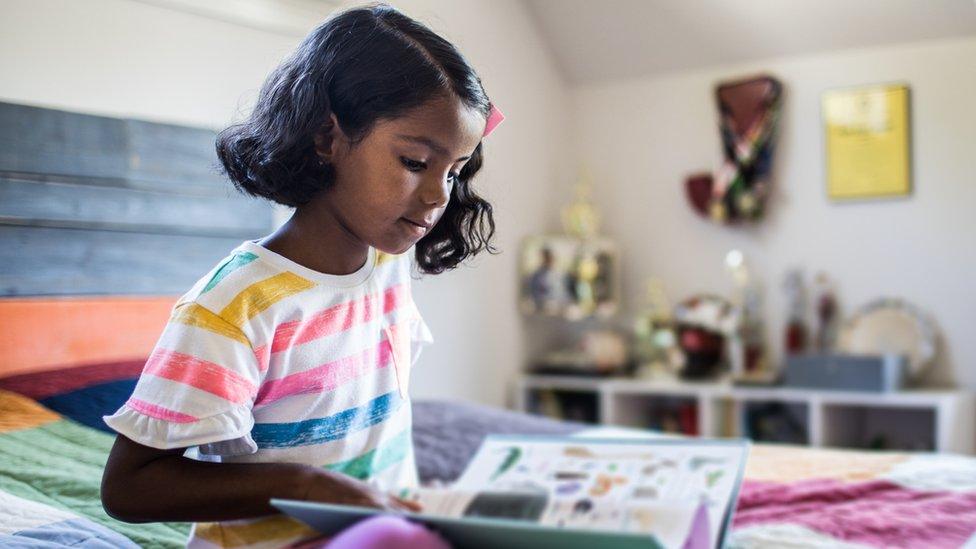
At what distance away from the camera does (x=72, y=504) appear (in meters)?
1.05

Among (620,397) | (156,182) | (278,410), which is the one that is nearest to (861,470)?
(278,410)

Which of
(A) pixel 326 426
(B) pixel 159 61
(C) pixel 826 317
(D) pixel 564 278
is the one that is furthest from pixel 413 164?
(C) pixel 826 317

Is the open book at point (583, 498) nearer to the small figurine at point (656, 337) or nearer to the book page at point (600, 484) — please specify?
the book page at point (600, 484)

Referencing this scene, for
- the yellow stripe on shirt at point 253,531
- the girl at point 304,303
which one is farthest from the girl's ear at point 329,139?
the yellow stripe on shirt at point 253,531

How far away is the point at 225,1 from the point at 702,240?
1.99 meters

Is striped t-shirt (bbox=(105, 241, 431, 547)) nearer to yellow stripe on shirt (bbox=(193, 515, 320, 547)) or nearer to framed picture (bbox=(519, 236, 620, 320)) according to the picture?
yellow stripe on shirt (bbox=(193, 515, 320, 547))

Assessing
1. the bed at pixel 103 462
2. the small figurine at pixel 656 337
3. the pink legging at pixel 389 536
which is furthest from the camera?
the small figurine at pixel 656 337

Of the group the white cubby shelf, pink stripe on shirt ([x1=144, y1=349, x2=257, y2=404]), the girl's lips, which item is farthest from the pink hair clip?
the white cubby shelf

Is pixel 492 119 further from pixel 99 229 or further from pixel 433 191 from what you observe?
pixel 99 229

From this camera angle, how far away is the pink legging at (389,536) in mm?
634

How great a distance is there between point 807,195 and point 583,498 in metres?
2.41

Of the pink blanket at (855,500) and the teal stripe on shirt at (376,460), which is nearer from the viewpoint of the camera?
the teal stripe on shirt at (376,460)

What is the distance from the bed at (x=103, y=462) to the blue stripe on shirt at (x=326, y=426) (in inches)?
10.7

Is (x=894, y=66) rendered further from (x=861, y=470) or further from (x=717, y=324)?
(x=861, y=470)
